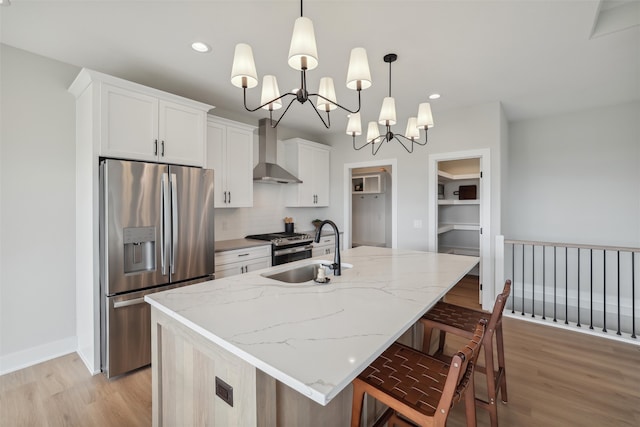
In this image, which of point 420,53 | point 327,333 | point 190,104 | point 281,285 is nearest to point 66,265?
point 190,104

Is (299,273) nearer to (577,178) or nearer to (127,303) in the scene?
(127,303)

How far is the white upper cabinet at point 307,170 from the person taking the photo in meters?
4.57

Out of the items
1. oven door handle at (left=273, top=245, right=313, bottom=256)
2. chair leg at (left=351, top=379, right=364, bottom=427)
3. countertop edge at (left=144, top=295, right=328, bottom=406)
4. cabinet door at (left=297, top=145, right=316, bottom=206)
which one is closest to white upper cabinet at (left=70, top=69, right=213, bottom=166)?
oven door handle at (left=273, top=245, right=313, bottom=256)

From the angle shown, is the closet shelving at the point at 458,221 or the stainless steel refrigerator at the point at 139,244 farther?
the closet shelving at the point at 458,221

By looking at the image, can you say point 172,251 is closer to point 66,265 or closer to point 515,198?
point 66,265

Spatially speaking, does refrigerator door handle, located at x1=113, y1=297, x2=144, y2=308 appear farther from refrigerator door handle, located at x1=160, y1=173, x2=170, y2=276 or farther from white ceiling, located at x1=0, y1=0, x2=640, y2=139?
white ceiling, located at x1=0, y1=0, x2=640, y2=139

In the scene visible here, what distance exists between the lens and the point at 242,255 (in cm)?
335

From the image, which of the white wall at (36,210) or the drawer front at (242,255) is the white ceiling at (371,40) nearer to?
the white wall at (36,210)

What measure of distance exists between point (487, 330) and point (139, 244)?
103 inches

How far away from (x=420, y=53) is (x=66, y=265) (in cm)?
373

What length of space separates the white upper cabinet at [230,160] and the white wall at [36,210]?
129 centimetres

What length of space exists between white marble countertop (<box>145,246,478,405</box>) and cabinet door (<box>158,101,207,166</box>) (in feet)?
5.24

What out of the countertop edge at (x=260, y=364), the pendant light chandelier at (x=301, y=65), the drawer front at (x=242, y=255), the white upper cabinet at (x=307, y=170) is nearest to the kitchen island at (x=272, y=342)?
the countertop edge at (x=260, y=364)

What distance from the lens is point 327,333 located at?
102 centimetres
